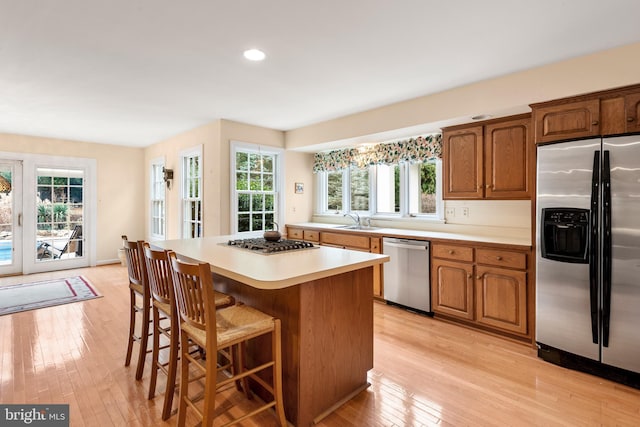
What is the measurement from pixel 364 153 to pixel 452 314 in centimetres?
246

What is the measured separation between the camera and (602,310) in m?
2.39

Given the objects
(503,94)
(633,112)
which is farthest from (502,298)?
(503,94)

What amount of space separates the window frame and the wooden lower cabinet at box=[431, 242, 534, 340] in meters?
0.86

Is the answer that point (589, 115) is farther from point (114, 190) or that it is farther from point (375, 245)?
point (114, 190)

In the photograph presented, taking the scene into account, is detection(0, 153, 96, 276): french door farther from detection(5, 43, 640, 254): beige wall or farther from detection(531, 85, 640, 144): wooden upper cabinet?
detection(531, 85, 640, 144): wooden upper cabinet

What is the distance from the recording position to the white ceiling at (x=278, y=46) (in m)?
1.96

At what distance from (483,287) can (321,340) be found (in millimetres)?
1998

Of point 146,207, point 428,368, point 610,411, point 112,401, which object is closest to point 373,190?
point 428,368

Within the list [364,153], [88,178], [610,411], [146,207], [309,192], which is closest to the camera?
[610,411]

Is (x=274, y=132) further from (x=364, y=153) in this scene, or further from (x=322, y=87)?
(x=322, y=87)

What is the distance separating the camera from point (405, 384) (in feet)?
7.60

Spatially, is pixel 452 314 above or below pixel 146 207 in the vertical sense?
below

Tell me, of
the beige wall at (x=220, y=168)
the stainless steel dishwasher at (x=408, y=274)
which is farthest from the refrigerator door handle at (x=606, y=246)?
the beige wall at (x=220, y=168)
